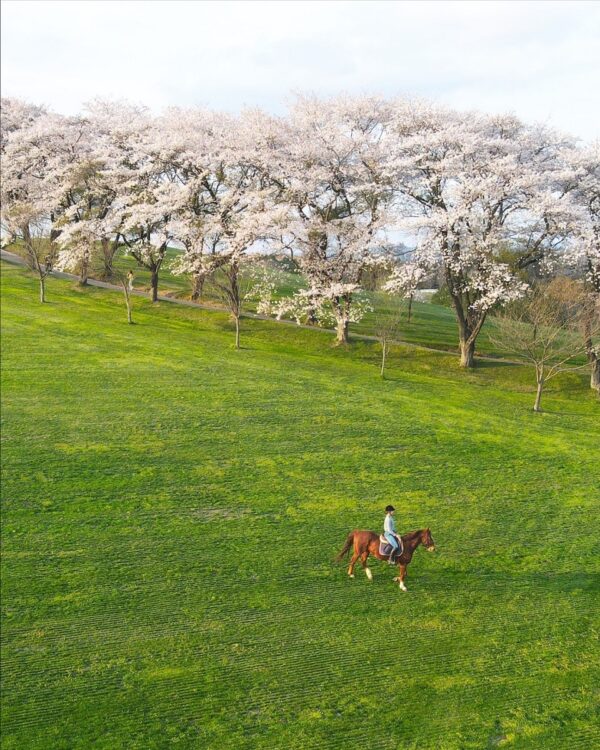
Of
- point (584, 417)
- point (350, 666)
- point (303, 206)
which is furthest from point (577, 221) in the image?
point (350, 666)

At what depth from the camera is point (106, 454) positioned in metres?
25.8

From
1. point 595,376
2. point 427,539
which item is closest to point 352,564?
point 427,539

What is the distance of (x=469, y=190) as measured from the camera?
4212 cm

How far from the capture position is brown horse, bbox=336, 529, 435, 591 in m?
17.1

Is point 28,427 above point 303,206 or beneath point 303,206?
beneath

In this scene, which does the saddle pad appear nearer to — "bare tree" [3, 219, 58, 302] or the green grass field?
the green grass field

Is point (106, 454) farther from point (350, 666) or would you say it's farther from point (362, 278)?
point (362, 278)

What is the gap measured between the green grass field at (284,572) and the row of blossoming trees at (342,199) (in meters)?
12.5

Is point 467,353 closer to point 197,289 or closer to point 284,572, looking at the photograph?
point 197,289

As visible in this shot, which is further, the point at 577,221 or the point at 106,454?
the point at 577,221

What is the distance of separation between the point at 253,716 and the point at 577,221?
36.8 m

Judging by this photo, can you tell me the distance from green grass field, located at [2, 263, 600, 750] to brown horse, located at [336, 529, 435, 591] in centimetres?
55

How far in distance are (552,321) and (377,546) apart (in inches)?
960

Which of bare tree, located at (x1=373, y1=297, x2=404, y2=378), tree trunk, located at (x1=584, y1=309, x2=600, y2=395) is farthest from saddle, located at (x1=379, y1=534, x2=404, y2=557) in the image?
tree trunk, located at (x1=584, y1=309, x2=600, y2=395)
